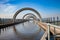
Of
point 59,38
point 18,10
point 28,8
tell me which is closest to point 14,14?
point 18,10

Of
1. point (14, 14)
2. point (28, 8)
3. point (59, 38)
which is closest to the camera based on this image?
point (59, 38)

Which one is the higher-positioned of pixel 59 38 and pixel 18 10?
pixel 18 10

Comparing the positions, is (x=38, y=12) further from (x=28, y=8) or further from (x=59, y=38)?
(x=59, y=38)

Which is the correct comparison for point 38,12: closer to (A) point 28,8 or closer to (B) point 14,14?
(A) point 28,8

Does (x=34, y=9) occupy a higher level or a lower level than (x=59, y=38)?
higher

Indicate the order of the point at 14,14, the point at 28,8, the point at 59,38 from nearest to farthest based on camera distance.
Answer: the point at 59,38 → the point at 28,8 → the point at 14,14

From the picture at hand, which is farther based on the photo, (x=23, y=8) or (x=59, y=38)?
(x=23, y=8)

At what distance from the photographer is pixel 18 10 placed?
3794 centimetres

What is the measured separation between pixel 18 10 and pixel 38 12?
6.08 m

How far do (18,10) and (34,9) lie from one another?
183 inches

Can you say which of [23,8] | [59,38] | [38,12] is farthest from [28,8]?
[59,38]

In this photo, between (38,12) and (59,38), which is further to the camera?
(38,12)

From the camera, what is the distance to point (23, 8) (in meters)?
37.1

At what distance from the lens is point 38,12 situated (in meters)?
39.6
